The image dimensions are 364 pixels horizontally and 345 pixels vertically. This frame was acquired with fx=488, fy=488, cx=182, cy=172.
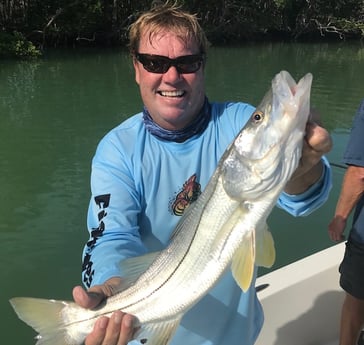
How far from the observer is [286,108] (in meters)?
1.48

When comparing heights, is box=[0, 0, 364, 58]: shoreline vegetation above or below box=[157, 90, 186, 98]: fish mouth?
below

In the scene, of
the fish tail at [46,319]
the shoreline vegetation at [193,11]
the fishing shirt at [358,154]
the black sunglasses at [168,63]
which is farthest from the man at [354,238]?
the shoreline vegetation at [193,11]

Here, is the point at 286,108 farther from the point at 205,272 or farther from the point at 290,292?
the point at 290,292

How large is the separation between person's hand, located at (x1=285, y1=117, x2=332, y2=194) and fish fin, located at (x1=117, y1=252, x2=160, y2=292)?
576mm

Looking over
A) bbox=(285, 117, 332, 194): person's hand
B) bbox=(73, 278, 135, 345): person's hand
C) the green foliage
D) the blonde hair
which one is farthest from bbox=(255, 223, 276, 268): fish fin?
the green foliage

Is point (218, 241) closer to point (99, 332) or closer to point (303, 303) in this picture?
point (99, 332)

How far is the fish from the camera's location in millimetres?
1508

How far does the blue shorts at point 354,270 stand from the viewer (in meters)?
2.90

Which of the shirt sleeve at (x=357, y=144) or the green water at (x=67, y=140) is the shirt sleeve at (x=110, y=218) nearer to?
the shirt sleeve at (x=357, y=144)

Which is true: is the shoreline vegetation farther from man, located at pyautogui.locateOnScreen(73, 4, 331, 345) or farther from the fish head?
the fish head

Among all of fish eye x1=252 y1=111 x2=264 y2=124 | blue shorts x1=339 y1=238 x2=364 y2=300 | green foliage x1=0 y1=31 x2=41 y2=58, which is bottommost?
green foliage x1=0 y1=31 x2=41 y2=58

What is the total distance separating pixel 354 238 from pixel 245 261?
1557 mm

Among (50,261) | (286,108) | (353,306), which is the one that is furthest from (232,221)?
(50,261)

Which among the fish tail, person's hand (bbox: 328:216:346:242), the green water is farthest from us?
the green water
